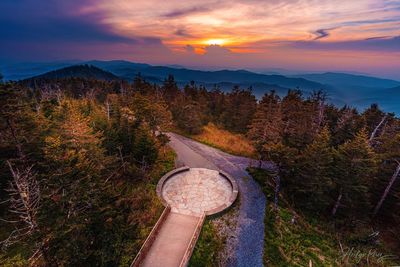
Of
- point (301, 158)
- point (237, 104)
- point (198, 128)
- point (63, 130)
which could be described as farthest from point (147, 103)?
point (237, 104)

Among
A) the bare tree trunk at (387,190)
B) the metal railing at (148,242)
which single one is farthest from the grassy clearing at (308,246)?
the metal railing at (148,242)

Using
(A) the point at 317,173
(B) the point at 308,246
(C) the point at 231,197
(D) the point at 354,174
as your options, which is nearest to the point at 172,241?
(C) the point at 231,197

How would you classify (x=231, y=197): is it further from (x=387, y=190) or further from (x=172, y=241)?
(x=387, y=190)

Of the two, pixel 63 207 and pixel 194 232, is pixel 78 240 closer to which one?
pixel 63 207

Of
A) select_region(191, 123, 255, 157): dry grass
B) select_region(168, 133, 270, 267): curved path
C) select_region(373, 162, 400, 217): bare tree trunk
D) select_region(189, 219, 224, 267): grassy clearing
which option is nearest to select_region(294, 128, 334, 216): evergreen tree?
select_region(168, 133, 270, 267): curved path

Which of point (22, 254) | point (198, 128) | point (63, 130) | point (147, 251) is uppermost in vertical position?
point (63, 130)

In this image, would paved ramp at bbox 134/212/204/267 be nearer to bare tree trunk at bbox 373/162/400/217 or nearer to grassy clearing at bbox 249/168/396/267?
grassy clearing at bbox 249/168/396/267

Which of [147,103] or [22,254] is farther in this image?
[147,103]
